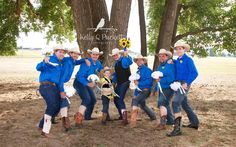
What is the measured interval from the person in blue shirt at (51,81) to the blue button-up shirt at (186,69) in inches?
98.6

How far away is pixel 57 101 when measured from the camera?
891cm

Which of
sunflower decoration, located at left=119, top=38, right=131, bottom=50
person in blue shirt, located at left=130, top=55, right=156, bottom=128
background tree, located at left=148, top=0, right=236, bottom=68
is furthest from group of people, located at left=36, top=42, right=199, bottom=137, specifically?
background tree, located at left=148, top=0, right=236, bottom=68

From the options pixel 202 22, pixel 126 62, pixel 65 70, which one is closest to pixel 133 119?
pixel 126 62

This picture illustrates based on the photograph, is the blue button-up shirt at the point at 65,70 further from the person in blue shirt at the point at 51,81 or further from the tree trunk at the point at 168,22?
the tree trunk at the point at 168,22

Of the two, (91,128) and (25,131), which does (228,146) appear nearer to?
(91,128)

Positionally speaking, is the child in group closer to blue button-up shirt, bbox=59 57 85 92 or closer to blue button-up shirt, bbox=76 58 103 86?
blue button-up shirt, bbox=76 58 103 86

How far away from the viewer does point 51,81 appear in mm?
8711

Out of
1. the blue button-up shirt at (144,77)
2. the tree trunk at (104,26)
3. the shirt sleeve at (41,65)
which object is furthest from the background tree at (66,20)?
the shirt sleeve at (41,65)

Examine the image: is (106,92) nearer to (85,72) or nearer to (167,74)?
(85,72)

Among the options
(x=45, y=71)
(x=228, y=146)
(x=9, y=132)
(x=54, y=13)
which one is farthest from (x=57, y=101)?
(x=54, y=13)

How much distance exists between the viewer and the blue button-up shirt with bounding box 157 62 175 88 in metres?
9.20

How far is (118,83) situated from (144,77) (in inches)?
31.3

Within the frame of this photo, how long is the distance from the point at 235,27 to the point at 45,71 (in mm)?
13637

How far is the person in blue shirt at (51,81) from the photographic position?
28.4 ft
